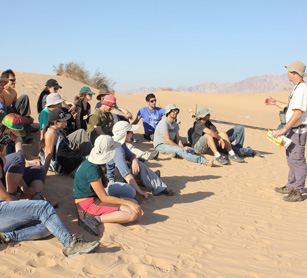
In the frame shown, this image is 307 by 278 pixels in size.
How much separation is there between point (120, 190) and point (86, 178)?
79cm

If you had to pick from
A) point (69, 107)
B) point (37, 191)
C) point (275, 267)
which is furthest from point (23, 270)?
point (69, 107)

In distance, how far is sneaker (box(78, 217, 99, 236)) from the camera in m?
4.06

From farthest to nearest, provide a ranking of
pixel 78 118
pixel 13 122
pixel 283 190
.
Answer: pixel 78 118 < pixel 283 190 < pixel 13 122

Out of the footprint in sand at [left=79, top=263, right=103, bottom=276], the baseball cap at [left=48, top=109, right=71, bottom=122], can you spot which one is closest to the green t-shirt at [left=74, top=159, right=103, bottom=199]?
the footprint in sand at [left=79, top=263, right=103, bottom=276]

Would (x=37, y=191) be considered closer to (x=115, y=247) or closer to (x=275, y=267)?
(x=115, y=247)

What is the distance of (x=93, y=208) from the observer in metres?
4.34

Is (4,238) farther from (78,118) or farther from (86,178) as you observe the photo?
(78,118)

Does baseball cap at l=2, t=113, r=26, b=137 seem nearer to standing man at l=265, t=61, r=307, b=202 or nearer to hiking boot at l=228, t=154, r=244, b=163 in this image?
standing man at l=265, t=61, r=307, b=202

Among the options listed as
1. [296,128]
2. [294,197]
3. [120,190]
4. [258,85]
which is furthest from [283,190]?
[258,85]

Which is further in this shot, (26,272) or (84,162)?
(84,162)

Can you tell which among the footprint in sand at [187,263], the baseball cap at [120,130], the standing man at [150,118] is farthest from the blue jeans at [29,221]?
the standing man at [150,118]

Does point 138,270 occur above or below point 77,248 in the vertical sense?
below

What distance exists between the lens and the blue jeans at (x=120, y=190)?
15.8 feet

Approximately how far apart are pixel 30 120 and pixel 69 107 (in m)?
1.02
